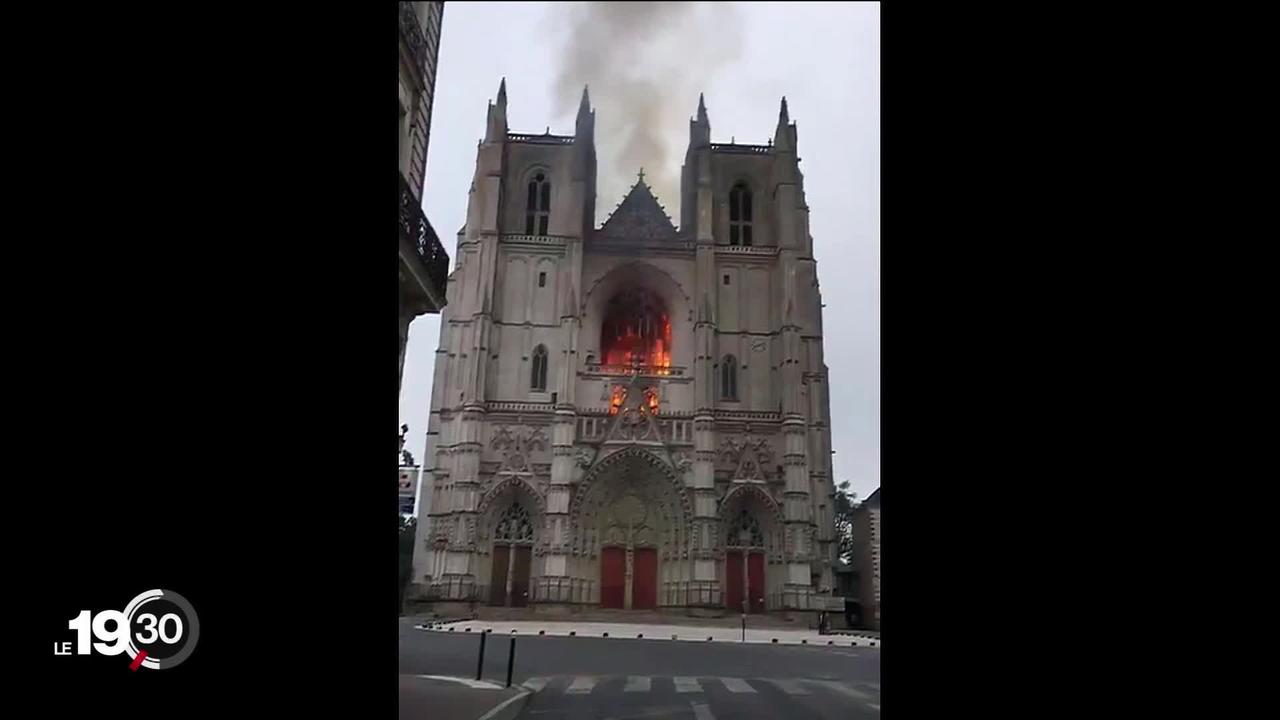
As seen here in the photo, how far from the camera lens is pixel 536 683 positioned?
31.7 ft

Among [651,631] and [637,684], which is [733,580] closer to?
[651,631]

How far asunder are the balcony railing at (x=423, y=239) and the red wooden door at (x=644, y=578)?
24453mm

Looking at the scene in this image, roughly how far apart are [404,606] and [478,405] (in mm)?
8233

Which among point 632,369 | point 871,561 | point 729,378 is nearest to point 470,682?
point 871,561

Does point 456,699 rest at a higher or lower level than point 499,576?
lower

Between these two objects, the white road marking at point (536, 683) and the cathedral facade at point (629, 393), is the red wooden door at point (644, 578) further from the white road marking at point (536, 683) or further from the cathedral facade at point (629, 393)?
the white road marking at point (536, 683)

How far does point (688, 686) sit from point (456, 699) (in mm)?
3309

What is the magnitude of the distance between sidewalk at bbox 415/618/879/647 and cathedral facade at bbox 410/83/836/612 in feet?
13.5

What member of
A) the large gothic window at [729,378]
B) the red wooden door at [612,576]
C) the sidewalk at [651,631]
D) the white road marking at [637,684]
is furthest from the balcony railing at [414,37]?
the large gothic window at [729,378]

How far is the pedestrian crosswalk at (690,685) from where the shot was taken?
896 centimetres

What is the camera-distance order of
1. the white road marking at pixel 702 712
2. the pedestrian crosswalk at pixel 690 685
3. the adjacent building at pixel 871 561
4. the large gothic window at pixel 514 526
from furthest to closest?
the large gothic window at pixel 514 526, the adjacent building at pixel 871 561, the pedestrian crosswalk at pixel 690 685, the white road marking at pixel 702 712
